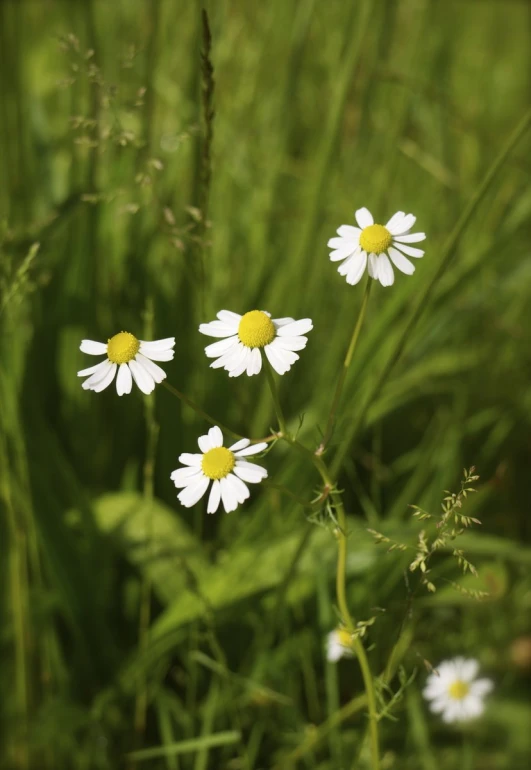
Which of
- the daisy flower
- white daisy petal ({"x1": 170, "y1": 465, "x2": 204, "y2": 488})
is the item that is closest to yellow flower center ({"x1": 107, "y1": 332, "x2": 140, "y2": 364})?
the daisy flower

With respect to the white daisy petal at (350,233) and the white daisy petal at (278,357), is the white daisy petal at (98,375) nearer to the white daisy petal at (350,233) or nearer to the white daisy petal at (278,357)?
the white daisy petal at (278,357)

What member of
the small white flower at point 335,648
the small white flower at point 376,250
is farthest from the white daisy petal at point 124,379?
the small white flower at point 335,648

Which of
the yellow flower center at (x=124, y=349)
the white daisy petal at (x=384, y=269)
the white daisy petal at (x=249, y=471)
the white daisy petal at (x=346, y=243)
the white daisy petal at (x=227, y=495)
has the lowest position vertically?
the white daisy petal at (x=227, y=495)

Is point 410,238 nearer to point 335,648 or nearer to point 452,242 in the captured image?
point 452,242

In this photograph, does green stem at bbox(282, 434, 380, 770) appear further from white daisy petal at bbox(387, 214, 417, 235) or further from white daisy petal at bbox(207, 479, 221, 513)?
white daisy petal at bbox(387, 214, 417, 235)

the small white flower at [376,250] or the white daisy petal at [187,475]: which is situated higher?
the small white flower at [376,250]

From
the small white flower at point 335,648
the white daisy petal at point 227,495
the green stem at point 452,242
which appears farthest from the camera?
the small white flower at point 335,648

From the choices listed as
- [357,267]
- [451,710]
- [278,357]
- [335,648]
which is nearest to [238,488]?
[278,357]
